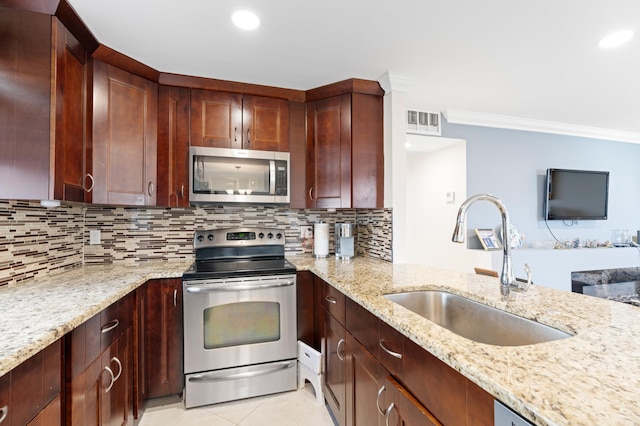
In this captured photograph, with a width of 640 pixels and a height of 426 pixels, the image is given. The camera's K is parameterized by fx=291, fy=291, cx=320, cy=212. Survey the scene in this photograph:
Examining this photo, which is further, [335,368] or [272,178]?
[272,178]

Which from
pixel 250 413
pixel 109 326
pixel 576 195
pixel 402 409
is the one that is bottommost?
pixel 250 413

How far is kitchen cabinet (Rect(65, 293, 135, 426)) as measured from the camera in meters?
1.07

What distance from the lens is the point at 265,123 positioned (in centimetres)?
236

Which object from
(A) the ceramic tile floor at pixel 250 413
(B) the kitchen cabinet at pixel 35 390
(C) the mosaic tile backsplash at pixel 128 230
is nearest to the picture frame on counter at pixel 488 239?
(C) the mosaic tile backsplash at pixel 128 230

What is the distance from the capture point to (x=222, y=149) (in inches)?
86.6

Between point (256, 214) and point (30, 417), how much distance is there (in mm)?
1875

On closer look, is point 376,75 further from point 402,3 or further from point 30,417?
point 30,417

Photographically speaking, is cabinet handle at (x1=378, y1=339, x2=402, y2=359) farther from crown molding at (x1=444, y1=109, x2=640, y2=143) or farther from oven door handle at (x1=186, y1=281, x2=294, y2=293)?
crown molding at (x1=444, y1=109, x2=640, y2=143)

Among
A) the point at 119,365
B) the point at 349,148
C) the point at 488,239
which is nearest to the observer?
the point at 119,365

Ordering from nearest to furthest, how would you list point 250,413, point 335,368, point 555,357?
point 555,357 < point 335,368 < point 250,413

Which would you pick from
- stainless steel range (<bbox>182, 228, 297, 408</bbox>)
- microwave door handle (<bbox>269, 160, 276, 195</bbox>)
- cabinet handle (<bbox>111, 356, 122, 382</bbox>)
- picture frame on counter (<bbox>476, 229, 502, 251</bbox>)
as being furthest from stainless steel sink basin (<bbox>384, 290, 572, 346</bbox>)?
picture frame on counter (<bbox>476, 229, 502, 251</bbox>)

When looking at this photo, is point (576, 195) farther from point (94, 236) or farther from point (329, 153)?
point (94, 236)

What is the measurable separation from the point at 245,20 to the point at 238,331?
6.21 ft

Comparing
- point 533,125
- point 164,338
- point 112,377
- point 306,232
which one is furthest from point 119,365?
Result: point 533,125
